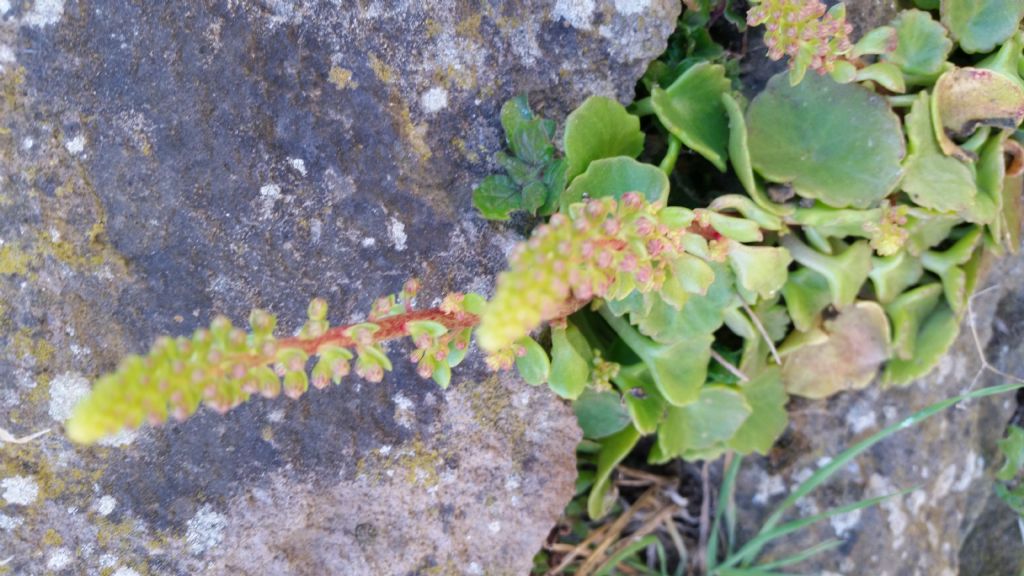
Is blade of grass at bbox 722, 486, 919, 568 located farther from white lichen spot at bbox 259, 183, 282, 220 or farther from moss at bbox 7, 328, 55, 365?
moss at bbox 7, 328, 55, 365

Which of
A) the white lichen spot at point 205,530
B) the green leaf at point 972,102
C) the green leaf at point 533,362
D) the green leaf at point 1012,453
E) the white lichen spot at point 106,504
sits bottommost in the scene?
the green leaf at point 1012,453

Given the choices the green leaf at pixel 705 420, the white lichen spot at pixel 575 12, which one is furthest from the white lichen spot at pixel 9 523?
the white lichen spot at pixel 575 12

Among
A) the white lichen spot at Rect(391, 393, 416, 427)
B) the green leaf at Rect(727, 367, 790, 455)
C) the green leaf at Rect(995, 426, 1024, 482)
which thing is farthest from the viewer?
the green leaf at Rect(995, 426, 1024, 482)

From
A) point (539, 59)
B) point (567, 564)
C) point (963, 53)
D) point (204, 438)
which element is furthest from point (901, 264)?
point (204, 438)

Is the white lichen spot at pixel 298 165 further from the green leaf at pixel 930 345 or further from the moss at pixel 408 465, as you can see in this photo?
the green leaf at pixel 930 345

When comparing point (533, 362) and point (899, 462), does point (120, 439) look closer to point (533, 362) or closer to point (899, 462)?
point (533, 362)

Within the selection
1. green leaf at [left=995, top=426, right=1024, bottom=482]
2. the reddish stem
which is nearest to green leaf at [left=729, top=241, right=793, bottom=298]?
the reddish stem
